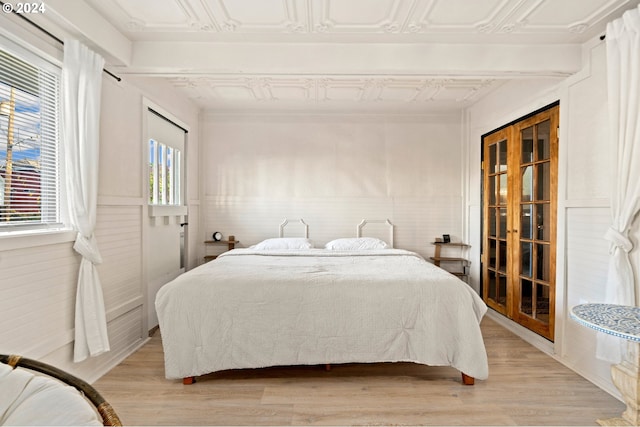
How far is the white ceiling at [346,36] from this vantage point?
88.9 inches

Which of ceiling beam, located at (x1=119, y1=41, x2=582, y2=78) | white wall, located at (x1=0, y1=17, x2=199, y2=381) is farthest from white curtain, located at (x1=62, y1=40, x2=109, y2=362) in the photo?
ceiling beam, located at (x1=119, y1=41, x2=582, y2=78)

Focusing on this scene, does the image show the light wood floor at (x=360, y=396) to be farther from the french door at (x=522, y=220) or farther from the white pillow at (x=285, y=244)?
the white pillow at (x=285, y=244)

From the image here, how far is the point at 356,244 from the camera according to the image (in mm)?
4207

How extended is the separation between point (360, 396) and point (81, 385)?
5.54 feet

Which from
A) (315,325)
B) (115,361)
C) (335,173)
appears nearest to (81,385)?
(315,325)

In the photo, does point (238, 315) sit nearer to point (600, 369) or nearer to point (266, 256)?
point (266, 256)

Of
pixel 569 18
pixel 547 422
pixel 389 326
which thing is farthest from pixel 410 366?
pixel 569 18

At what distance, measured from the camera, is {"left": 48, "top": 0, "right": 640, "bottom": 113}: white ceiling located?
2.26 m

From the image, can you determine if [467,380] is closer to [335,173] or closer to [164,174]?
[335,173]

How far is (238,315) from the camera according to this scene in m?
2.38

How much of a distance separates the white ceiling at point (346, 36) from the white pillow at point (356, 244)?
2.04 metres

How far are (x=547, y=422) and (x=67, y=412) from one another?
2.35 metres

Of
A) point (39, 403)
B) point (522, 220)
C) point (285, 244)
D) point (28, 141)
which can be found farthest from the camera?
point (285, 244)

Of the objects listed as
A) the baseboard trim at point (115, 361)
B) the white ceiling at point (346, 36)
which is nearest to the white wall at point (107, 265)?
the baseboard trim at point (115, 361)
